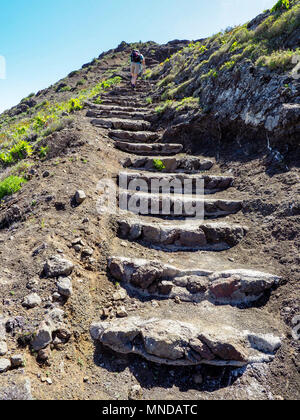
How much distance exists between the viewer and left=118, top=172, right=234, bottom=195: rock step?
6.52 m

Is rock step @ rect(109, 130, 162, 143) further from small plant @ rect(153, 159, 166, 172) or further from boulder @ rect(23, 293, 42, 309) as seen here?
boulder @ rect(23, 293, 42, 309)

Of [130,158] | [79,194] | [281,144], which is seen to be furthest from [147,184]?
[281,144]

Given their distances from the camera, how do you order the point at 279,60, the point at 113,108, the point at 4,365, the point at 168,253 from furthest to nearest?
the point at 113,108 < the point at 279,60 < the point at 168,253 < the point at 4,365

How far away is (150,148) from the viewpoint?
334 inches

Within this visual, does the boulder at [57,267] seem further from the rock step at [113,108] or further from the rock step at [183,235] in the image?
the rock step at [113,108]

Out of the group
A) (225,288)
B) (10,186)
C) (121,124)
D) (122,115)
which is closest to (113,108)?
(122,115)

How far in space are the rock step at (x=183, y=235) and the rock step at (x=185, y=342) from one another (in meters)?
1.85

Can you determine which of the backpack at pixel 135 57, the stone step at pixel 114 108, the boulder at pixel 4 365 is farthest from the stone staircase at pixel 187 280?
the backpack at pixel 135 57

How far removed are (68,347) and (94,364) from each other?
38 cm

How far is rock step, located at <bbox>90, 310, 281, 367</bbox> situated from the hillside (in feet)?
0.05

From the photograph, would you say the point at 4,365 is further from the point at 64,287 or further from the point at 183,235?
the point at 183,235

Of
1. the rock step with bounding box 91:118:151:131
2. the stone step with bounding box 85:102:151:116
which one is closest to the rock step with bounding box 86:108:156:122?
the stone step with bounding box 85:102:151:116

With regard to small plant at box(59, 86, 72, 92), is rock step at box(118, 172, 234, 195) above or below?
below

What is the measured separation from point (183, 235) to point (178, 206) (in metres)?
0.93
